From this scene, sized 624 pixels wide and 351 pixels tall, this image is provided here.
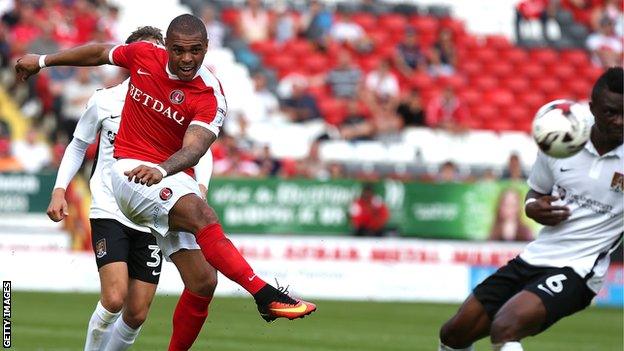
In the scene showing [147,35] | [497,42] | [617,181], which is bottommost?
[497,42]

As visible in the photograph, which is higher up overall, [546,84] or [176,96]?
[176,96]

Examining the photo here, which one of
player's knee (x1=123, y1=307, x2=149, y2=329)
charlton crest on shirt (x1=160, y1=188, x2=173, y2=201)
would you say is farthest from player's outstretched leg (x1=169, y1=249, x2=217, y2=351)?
player's knee (x1=123, y1=307, x2=149, y2=329)

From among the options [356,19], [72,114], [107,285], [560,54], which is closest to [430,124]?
[356,19]

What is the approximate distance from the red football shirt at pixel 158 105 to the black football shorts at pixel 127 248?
3.08ft

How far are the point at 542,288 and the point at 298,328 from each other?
780 centimetres

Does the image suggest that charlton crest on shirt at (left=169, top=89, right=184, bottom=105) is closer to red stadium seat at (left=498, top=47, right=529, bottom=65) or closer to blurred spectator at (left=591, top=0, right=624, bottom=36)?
red stadium seat at (left=498, top=47, right=529, bottom=65)

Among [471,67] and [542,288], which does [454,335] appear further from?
[471,67]

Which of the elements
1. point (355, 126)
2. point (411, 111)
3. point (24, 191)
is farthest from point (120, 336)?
point (411, 111)

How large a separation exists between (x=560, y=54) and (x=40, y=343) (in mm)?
18450

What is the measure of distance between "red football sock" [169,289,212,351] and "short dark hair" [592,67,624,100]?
2883 millimetres

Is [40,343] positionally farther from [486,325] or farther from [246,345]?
[486,325]

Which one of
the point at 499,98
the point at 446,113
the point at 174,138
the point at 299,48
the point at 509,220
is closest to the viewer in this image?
the point at 174,138

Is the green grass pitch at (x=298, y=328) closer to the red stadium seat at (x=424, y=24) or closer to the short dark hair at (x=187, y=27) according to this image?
the short dark hair at (x=187, y=27)

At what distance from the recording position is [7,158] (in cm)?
2052
